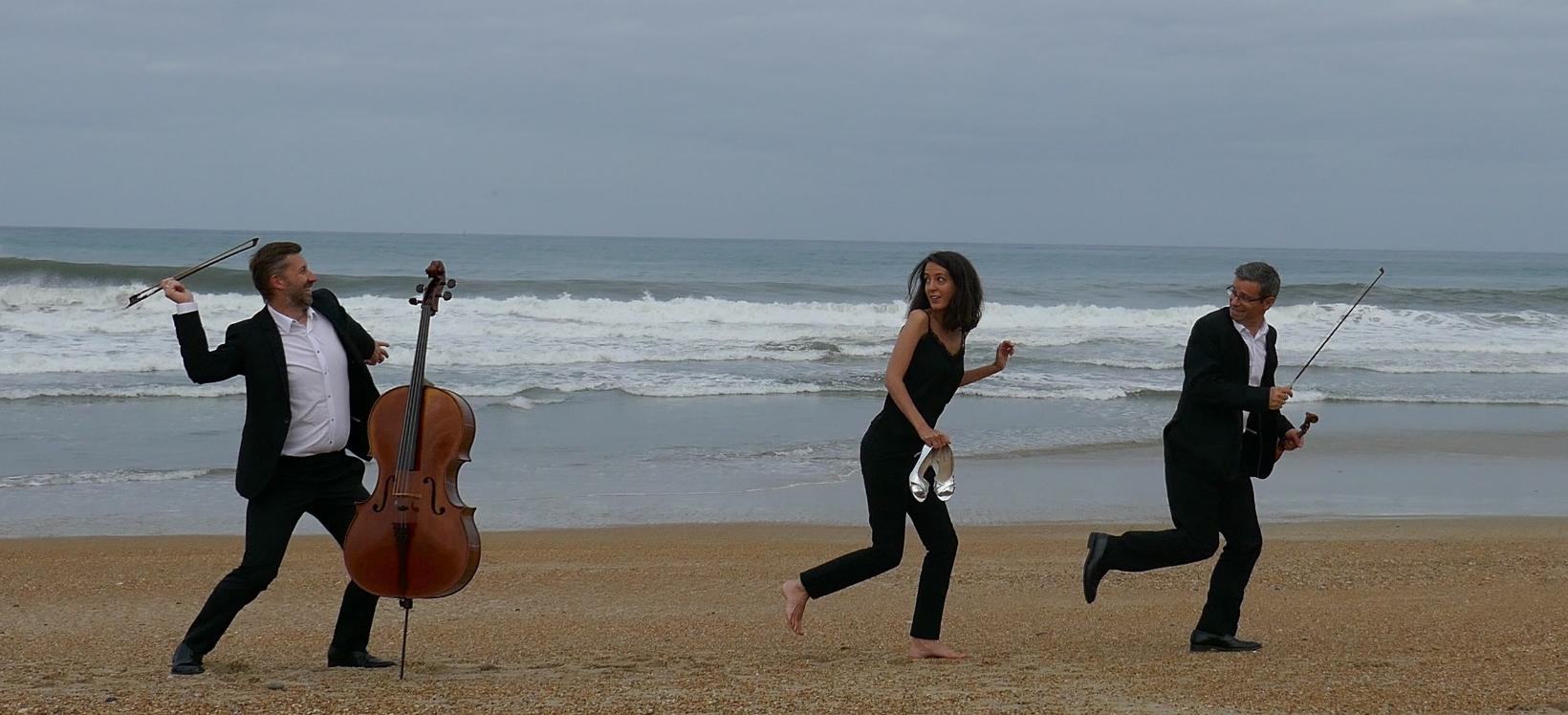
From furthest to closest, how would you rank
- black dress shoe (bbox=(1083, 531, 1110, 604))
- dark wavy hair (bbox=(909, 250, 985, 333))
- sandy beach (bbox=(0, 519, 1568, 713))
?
black dress shoe (bbox=(1083, 531, 1110, 604)) < dark wavy hair (bbox=(909, 250, 985, 333)) < sandy beach (bbox=(0, 519, 1568, 713))

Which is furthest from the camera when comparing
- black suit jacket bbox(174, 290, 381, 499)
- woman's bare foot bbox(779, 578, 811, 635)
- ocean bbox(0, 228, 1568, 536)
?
ocean bbox(0, 228, 1568, 536)

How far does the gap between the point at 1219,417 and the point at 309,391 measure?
282 cm

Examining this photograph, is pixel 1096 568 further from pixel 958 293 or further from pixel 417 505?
pixel 417 505

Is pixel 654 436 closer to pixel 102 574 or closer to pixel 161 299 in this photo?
pixel 102 574

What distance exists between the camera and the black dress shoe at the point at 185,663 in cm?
423

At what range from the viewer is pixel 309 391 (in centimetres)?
423

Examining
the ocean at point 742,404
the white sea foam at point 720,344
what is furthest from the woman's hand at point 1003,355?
the white sea foam at point 720,344

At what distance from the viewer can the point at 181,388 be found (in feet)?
46.6

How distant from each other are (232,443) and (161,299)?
12937mm

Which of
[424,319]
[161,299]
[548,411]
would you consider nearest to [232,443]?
[548,411]

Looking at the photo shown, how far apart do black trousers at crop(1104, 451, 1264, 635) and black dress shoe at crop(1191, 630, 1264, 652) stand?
19 mm

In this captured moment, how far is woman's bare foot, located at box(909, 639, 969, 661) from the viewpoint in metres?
4.66

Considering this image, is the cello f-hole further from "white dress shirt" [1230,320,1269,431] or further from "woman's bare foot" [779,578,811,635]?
"white dress shirt" [1230,320,1269,431]

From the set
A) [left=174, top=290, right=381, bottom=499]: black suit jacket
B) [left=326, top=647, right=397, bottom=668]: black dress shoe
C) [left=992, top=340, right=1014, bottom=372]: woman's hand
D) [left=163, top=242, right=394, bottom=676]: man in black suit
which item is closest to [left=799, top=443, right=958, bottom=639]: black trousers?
[left=992, top=340, right=1014, bottom=372]: woman's hand
